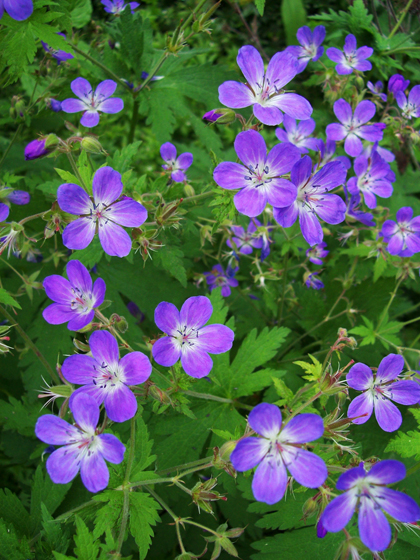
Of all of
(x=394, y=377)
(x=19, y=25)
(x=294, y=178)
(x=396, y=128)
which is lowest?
(x=394, y=377)

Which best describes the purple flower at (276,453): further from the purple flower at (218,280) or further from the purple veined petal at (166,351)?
the purple flower at (218,280)

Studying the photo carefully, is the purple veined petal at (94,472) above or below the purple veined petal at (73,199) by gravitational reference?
below

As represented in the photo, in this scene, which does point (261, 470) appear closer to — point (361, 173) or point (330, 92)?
point (361, 173)

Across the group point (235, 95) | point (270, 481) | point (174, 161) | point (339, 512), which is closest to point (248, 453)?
point (270, 481)

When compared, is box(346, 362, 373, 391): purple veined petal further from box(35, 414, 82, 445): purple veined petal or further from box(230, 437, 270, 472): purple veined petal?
box(35, 414, 82, 445): purple veined petal

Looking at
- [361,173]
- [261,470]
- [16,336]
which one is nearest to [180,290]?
[16,336]

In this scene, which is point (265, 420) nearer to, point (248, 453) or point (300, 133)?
point (248, 453)

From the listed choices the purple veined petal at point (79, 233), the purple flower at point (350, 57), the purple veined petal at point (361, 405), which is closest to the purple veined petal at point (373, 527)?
the purple veined petal at point (361, 405)

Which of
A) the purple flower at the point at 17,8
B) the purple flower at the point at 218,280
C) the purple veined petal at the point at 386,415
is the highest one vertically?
the purple flower at the point at 17,8
